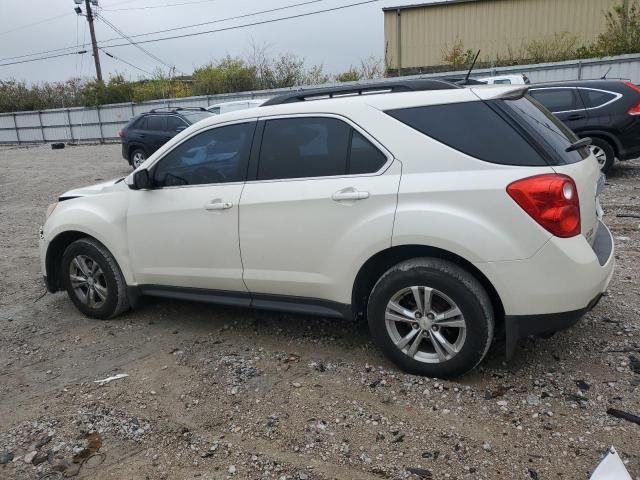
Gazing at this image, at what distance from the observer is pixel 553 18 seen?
24422 mm

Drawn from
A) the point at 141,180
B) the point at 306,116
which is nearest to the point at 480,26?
the point at 306,116

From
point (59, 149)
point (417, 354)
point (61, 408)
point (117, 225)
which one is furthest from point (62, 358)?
point (59, 149)

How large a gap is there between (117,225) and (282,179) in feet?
5.27

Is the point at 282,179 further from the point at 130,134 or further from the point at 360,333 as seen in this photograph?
the point at 130,134

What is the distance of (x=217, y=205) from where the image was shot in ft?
12.6

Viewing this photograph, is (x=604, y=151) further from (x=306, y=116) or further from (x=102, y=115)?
(x=102, y=115)

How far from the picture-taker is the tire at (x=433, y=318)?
3076 mm

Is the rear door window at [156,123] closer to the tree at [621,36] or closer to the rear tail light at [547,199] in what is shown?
the rear tail light at [547,199]

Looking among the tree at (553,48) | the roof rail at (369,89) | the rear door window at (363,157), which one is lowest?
the rear door window at (363,157)

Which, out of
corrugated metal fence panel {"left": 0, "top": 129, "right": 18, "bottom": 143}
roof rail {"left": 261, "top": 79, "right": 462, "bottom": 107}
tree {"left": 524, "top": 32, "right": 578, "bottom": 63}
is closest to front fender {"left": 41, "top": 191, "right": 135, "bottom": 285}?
roof rail {"left": 261, "top": 79, "right": 462, "bottom": 107}

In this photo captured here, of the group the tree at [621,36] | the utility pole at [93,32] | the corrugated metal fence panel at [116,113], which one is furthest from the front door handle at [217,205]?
the utility pole at [93,32]

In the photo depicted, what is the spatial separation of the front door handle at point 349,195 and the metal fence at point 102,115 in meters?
17.7

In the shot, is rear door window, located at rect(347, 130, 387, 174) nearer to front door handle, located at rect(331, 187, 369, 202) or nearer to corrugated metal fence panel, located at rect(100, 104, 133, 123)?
front door handle, located at rect(331, 187, 369, 202)

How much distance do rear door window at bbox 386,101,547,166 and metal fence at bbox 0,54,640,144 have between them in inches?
684
